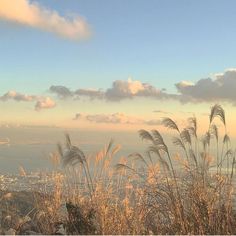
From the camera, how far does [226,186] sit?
8008 millimetres

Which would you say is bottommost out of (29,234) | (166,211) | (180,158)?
(29,234)

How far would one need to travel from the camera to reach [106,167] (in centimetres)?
901

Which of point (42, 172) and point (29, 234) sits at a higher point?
point (42, 172)

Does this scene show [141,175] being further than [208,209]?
Yes

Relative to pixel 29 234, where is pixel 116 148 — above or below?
above

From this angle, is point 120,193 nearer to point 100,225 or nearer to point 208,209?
point 100,225

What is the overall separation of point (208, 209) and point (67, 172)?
361 cm

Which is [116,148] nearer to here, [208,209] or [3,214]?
[208,209]

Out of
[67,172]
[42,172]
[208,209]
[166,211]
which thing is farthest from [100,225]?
[42,172]

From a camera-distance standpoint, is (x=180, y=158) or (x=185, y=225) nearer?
(x=185, y=225)

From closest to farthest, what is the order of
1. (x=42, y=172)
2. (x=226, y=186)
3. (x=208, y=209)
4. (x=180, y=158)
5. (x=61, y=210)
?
(x=208, y=209) < (x=226, y=186) < (x=180, y=158) < (x=61, y=210) < (x=42, y=172)

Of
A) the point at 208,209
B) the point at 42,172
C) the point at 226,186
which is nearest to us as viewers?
the point at 208,209

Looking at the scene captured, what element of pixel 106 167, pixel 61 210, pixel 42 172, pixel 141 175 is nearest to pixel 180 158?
pixel 141 175

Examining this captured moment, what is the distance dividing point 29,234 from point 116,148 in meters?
2.08
